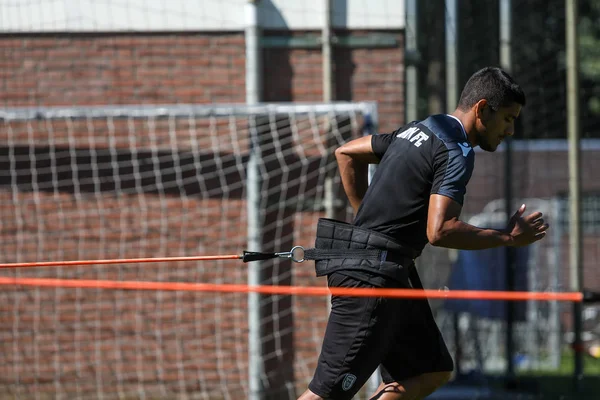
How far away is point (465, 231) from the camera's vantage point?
155 inches

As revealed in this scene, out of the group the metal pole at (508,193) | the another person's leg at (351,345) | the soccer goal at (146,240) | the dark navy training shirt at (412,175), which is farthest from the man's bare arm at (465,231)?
the metal pole at (508,193)

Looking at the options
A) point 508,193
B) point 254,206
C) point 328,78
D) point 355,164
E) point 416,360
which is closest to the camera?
point 416,360

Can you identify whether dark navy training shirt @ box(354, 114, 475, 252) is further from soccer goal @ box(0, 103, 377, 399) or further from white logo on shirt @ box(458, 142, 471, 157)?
soccer goal @ box(0, 103, 377, 399)

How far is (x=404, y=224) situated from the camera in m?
4.25

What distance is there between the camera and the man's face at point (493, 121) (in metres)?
4.25

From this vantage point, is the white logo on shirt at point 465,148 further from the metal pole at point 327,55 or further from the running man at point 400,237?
the metal pole at point 327,55

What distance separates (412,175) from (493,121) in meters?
0.45

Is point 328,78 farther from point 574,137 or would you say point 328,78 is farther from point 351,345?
point 351,345

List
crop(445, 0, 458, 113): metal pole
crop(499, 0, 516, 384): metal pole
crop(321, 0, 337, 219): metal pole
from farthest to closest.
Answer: crop(499, 0, 516, 384): metal pole < crop(445, 0, 458, 113): metal pole < crop(321, 0, 337, 219): metal pole

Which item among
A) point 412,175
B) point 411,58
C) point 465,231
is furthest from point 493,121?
point 411,58

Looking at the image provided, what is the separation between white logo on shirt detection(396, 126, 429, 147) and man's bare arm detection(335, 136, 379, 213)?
340 millimetres

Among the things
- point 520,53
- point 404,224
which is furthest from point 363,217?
point 520,53

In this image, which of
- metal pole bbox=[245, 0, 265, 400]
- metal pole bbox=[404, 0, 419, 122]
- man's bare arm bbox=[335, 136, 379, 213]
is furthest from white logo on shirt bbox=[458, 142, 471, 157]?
metal pole bbox=[404, 0, 419, 122]

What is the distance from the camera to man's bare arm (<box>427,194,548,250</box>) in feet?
12.8
